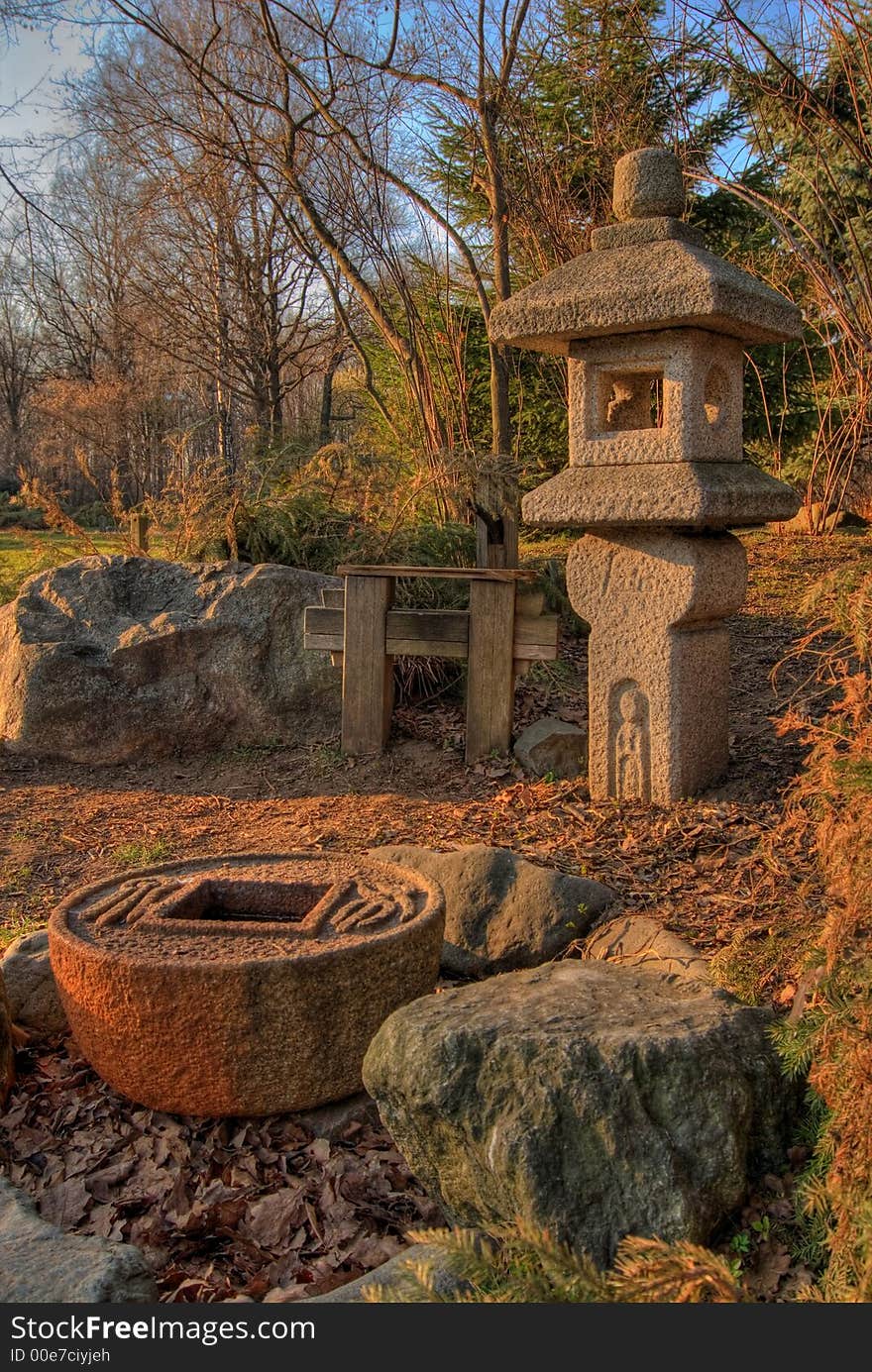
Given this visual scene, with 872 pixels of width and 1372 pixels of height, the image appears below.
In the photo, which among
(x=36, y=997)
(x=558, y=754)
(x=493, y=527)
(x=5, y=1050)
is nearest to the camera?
(x=5, y=1050)

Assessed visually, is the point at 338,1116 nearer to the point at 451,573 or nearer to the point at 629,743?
the point at 629,743

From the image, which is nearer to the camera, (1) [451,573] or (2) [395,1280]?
(2) [395,1280]

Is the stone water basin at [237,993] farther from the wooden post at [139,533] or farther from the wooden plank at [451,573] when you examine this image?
the wooden post at [139,533]

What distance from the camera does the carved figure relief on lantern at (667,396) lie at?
434 centimetres

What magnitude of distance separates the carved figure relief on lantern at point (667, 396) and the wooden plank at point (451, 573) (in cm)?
101

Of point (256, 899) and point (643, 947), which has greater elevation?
point (256, 899)

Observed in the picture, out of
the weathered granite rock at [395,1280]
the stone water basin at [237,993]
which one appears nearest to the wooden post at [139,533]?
the stone water basin at [237,993]

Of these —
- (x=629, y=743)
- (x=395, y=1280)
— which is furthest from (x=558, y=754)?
(x=395, y=1280)

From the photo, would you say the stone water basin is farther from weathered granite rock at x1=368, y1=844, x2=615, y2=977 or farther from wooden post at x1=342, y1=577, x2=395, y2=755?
wooden post at x1=342, y1=577, x2=395, y2=755

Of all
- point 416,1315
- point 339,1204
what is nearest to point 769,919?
point 339,1204

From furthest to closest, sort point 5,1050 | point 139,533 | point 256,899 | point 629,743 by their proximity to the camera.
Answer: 1. point 139,533
2. point 629,743
3. point 256,899
4. point 5,1050

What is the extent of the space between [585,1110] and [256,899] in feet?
4.75

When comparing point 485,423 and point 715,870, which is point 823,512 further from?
point 715,870

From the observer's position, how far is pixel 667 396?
4391 millimetres
